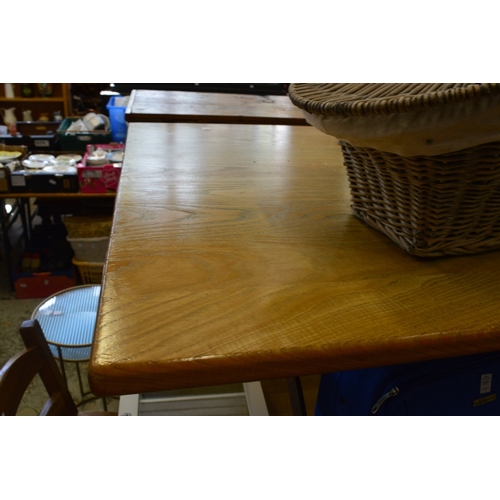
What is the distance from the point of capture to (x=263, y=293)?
0.57 m

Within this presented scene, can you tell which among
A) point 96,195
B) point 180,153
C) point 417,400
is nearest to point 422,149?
point 417,400

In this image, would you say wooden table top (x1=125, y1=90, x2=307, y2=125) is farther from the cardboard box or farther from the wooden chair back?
the wooden chair back

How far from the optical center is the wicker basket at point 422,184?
595 millimetres

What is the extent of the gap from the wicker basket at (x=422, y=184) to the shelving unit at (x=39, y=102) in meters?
4.22

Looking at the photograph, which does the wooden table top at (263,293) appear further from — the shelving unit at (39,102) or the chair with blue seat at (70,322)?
the shelving unit at (39,102)

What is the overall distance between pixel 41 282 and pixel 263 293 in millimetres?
2584

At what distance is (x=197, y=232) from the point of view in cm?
73

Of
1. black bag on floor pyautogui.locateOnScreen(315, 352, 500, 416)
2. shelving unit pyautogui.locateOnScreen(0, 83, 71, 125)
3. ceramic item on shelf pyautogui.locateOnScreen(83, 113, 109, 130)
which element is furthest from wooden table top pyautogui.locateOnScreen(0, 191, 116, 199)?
black bag on floor pyautogui.locateOnScreen(315, 352, 500, 416)

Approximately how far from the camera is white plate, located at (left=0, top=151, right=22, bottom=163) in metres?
2.76

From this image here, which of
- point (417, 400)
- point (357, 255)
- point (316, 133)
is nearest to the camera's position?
point (357, 255)

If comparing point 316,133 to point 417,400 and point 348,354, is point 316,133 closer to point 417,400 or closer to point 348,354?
point 417,400

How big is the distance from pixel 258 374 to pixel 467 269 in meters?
0.37

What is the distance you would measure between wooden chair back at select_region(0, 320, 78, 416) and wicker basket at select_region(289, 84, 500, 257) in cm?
74

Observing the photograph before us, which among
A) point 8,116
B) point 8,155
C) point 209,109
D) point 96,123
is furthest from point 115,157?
point 8,116
